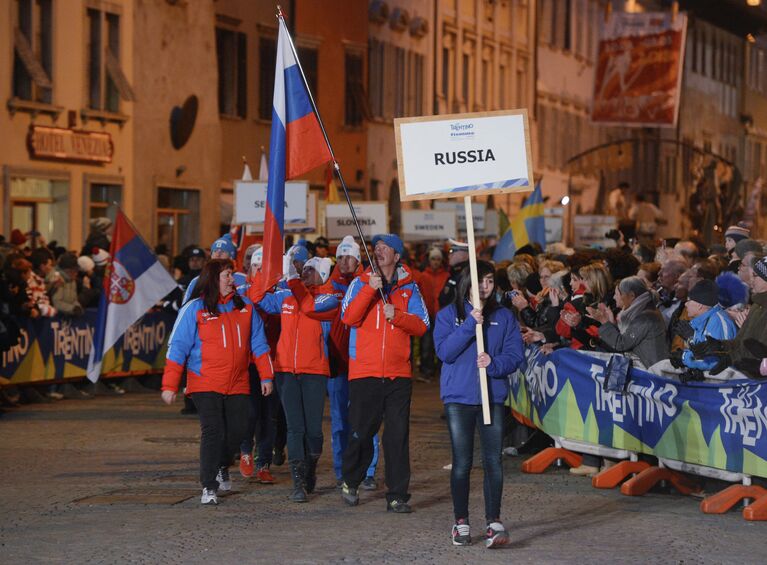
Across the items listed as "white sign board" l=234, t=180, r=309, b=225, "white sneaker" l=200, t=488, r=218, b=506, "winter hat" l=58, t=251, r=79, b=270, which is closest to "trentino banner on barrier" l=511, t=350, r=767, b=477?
"white sneaker" l=200, t=488, r=218, b=506

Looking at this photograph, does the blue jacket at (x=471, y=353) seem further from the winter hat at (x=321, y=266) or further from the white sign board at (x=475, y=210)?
the white sign board at (x=475, y=210)

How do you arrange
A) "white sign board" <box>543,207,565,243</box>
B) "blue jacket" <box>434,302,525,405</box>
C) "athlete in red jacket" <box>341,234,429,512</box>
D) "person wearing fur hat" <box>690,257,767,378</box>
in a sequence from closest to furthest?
"blue jacket" <box>434,302,525,405</box> → "person wearing fur hat" <box>690,257,767,378</box> → "athlete in red jacket" <box>341,234,429,512</box> → "white sign board" <box>543,207,565,243</box>

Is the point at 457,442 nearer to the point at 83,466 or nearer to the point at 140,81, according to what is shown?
the point at 83,466

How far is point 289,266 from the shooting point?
13992 mm

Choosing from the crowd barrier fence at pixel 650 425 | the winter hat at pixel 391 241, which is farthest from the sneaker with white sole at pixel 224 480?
the crowd barrier fence at pixel 650 425

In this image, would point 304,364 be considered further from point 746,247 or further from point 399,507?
point 746,247

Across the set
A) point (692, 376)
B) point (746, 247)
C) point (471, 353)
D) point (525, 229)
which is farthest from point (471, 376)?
point (525, 229)

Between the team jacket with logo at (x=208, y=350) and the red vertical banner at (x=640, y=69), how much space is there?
37.2m

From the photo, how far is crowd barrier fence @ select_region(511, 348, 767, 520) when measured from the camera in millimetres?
12422

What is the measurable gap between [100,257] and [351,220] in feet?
15.1

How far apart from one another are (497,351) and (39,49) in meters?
20.6

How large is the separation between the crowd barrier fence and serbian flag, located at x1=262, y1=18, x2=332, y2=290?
9.10 ft

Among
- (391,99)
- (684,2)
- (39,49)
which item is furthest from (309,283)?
(684,2)

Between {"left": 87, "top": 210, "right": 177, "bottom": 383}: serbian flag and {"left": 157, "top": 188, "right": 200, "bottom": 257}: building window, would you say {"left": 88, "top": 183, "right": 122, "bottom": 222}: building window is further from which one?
{"left": 87, "top": 210, "right": 177, "bottom": 383}: serbian flag
